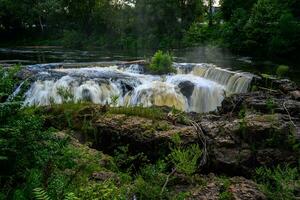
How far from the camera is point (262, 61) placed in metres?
24.9

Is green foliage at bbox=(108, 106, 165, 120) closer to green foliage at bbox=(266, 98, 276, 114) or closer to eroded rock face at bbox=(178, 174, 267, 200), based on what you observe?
green foliage at bbox=(266, 98, 276, 114)

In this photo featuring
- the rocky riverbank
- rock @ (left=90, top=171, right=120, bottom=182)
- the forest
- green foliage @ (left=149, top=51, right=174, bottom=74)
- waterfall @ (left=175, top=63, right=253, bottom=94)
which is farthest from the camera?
green foliage @ (left=149, top=51, right=174, bottom=74)

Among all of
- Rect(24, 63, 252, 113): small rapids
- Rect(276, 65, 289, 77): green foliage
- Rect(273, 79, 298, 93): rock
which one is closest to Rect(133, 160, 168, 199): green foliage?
Rect(273, 79, 298, 93): rock

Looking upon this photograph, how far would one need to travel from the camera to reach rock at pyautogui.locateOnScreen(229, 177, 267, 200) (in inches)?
173

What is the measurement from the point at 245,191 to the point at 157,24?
38136 mm

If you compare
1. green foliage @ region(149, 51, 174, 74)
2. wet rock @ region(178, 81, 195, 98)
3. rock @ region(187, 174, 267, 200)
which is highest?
rock @ region(187, 174, 267, 200)

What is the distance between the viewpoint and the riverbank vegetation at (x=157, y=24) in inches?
1089

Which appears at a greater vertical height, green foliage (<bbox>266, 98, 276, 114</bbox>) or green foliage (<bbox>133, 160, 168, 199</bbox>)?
green foliage (<bbox>266, 98, 276, 114</bbox>)

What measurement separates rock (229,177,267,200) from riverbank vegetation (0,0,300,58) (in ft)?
73.1

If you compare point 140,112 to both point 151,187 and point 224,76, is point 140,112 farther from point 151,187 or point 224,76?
point 224,76

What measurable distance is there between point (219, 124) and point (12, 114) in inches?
135

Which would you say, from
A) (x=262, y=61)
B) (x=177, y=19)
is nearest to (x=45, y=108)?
(x=262, y=61)

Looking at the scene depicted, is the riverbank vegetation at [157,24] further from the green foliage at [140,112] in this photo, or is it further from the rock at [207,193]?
the rock at [207,193]

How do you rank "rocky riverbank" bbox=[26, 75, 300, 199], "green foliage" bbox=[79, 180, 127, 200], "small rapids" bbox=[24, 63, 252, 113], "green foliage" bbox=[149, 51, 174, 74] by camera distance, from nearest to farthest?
"green foliage" bbox=[79, 180, 127, 200] → "rocky riverbank" bbox=[26, 75, 300, 199] → "small rapids" bbox=[24, 63, 252, 113] → "green foliage" bbox=[149, 51, 174, 74]
